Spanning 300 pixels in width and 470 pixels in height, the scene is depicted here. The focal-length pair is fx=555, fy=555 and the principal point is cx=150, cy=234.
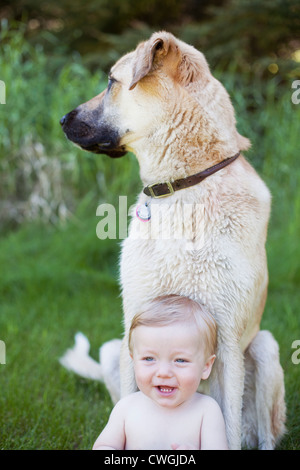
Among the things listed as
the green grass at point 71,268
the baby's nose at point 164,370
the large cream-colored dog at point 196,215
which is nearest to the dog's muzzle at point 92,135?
the large cream-colored dog at point 196,215

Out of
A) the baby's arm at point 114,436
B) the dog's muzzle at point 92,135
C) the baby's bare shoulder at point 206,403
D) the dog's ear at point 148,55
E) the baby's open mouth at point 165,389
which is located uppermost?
the dog's ear at point 148,55

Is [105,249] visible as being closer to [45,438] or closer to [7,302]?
[7,302]

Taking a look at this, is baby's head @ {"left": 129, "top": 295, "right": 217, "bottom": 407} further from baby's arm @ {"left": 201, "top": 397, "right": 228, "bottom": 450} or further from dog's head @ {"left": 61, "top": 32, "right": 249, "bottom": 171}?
dog's head @ {"left": 61, "top": 32, "right": 249, "bottom": 171}

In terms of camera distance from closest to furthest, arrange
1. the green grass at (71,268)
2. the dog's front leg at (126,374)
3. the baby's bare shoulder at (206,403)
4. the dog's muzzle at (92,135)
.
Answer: the baby's bare shoulder at (206,403) < the dog's front leg at (126,374) < the dog's muzzle at (92,135) < the green grass at (71,268)

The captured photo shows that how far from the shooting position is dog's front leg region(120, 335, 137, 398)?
231cm

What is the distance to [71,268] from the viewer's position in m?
4.70

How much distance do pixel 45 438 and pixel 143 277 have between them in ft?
3.14

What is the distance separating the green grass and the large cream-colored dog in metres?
0.63

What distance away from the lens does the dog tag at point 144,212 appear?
2348 millimetres

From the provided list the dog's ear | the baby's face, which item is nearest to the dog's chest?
the baby's face

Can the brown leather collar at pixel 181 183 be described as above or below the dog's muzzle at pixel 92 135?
below

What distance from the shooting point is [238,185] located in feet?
7.65

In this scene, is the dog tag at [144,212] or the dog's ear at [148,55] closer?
the dog's ear at [148,55]

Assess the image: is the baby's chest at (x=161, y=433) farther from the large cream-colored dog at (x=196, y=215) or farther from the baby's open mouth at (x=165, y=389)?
the large cream-colored dog at (x=196, y=215)
